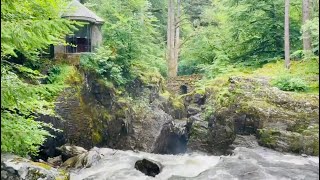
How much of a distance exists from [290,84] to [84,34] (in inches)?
498

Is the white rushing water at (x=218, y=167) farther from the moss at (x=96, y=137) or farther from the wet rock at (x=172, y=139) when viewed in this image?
the wet rock at (x=172, y=139)

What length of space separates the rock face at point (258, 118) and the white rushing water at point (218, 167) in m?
0.67

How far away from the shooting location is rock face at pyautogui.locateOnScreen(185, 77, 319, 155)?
13.2 metres

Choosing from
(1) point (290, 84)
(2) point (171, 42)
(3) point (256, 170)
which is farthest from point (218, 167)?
(2) point (171, 42)

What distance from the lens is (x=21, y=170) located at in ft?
27.6

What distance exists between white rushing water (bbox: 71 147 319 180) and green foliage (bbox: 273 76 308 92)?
3.12 metres

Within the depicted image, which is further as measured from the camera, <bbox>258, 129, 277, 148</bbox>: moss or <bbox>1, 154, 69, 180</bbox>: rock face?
<bbox>258, 129, 277, 148</bbox>: moss

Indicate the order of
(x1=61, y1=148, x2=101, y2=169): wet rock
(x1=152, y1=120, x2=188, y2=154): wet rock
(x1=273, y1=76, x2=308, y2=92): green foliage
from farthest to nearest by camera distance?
1. (x1=152, y1=120, x2=188, y2=154): wet rock
2. (x1=273, y1=76, x2=308, y2=92): green foliage
3. (x1=61, y1=148, x2=101, y2=169): wet rock

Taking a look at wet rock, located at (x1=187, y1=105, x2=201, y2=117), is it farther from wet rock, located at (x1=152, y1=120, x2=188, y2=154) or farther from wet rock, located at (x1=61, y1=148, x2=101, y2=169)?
wet rock, located at (x1=61, y1=148, x2=101, y2=169)

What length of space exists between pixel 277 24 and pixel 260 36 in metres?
1.19

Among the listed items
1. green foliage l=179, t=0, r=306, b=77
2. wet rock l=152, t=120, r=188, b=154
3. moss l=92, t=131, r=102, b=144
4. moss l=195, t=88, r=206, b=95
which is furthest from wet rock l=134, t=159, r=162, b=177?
green foliage l=179, t=0, r=306, b=77

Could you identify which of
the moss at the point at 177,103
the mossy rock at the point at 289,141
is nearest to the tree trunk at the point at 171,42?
the moss at the point at 177,103

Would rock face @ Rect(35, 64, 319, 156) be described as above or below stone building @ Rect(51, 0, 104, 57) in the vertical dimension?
below

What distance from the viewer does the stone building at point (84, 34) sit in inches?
748
